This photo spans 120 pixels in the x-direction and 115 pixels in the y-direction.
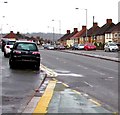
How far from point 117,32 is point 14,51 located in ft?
271

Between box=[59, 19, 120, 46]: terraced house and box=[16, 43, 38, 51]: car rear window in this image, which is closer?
box=[16, 43, 38, 51]: car rear window

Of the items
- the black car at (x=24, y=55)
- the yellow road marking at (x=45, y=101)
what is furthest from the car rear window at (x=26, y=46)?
the yellow road marking at (x=45, y=101)

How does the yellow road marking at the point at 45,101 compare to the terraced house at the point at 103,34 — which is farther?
the terraced house at the point at 103,34

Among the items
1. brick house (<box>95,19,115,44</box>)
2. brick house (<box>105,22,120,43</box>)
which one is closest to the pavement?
brick house (<box>105,22,120,43</box>)

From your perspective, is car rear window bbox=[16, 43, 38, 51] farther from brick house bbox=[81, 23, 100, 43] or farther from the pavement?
brick house bbox=[81, 23, 100, 43]

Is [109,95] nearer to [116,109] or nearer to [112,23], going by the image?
[116,109]

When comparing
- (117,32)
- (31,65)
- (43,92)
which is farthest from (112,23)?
(43,92)

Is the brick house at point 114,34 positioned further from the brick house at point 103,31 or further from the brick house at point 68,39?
the brick house at point 68,39

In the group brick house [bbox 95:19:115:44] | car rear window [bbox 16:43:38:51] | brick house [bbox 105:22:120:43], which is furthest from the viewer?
brick house [bbox 95:19:115:44]

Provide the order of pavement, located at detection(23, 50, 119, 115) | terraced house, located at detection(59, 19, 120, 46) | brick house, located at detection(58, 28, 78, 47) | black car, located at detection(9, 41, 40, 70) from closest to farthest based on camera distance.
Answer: pavement, located at detection(23, 50, 119, 115), black car, located at detection(9, 41, 40, 70), terraced house, located at detection(59, 19, 120, 46), brick house, located at detection(58, 28, 78, 47)

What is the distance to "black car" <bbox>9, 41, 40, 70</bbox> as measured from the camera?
23234 millimetres

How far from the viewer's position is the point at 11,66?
23.8 m

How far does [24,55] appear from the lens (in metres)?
23.2

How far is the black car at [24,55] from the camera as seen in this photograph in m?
23.2
